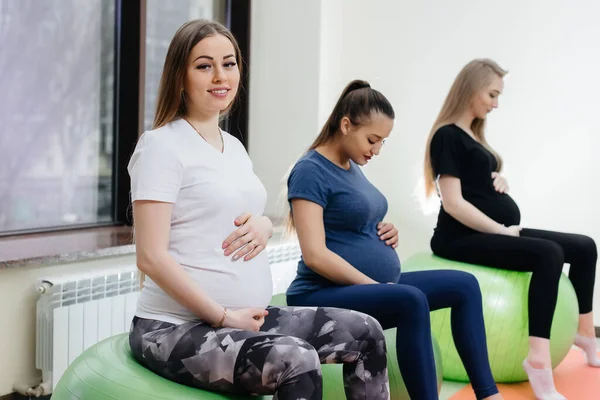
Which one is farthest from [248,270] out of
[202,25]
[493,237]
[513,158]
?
[513,158]

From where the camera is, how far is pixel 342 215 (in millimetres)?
2053

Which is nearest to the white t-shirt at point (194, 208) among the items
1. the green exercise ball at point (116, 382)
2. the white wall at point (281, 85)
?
the green exercise ball at point (116, 382)

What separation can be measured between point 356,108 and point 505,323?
1.08m

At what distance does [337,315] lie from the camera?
1703mm

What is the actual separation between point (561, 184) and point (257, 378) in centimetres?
259

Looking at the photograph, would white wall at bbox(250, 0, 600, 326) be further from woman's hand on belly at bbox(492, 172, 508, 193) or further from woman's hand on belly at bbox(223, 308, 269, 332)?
woman's hand on belly at bbox(223, 308, 269, 332)

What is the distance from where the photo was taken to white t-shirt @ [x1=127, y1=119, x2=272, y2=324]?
5.04ft

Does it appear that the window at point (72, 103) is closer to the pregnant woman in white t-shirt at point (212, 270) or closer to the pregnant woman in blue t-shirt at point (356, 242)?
the pregnant woman in blue t-shirt at point (356, 242)

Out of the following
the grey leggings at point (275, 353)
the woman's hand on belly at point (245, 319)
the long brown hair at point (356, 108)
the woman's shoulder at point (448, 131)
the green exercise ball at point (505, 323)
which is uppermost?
the long brown hair at point (356, 108)

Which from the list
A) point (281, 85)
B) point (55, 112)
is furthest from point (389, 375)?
point (281, 85)

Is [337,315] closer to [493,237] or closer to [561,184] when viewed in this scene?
[493,237]

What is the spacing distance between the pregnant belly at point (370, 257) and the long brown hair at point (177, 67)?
62cm

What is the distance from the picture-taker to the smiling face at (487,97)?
2914mm

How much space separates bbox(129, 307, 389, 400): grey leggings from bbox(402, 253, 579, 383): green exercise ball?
1140mm
